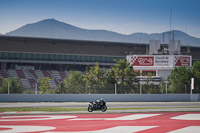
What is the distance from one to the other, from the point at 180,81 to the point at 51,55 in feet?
124

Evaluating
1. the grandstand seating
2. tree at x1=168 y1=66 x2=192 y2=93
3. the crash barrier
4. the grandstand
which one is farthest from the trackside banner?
the crash barrier

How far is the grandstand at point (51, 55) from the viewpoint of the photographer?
7788cm

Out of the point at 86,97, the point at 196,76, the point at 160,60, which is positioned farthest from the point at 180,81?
the point at 160,60

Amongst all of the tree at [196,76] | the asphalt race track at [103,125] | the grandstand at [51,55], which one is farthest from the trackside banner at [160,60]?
the asphalt race track at [103,125]

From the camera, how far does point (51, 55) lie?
81500 mm

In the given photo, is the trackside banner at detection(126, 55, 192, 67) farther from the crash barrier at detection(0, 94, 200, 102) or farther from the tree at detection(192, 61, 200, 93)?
the crash barrier at detection(0, 94, 200, 102)

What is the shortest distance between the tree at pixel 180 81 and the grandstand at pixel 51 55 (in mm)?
21929

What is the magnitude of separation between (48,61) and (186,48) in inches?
1332

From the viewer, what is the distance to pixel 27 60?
79.3 metres

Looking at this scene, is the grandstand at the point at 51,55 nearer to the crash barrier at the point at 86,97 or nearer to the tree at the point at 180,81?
the tree at the point at 180,81

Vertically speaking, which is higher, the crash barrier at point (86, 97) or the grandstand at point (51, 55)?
the grandstand at point (51, 55)

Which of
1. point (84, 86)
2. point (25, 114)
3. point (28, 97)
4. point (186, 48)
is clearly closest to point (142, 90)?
point (84, 86)

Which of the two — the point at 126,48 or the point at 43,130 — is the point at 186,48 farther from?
the point at 43,130

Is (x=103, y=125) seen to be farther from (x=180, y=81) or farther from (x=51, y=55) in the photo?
(x=51, y=55)
